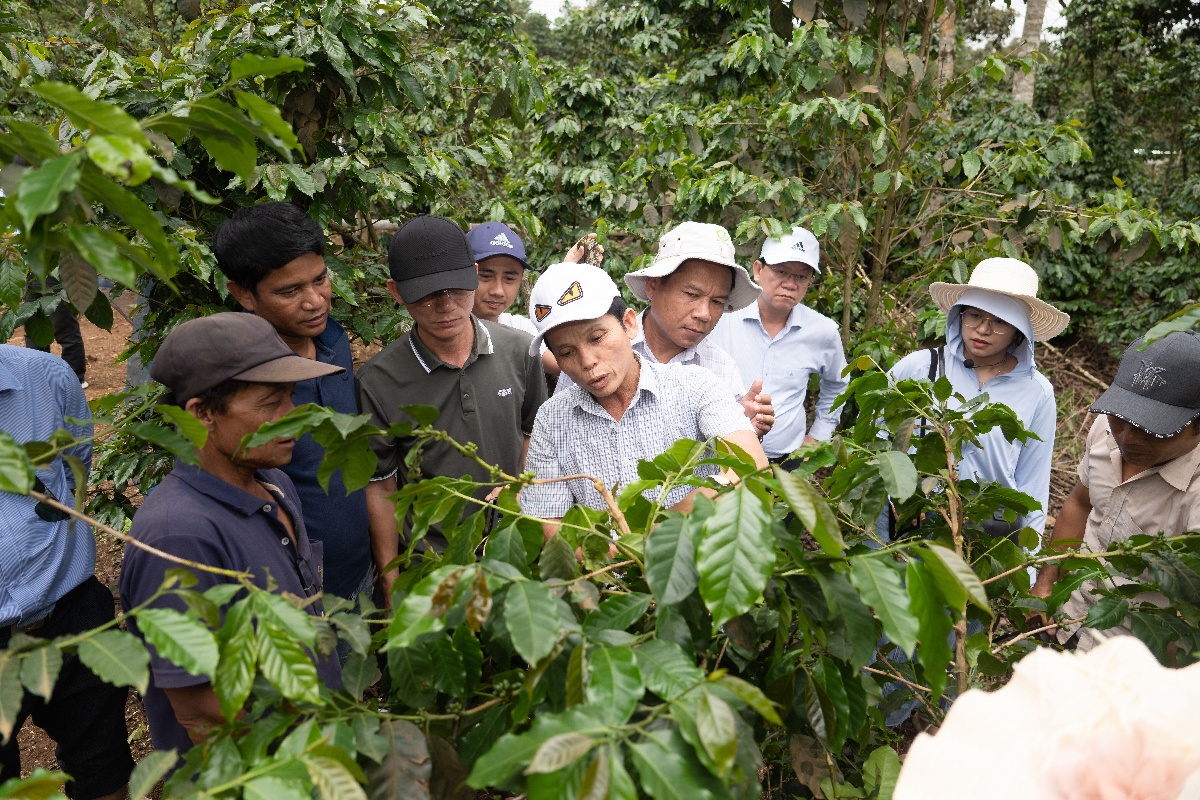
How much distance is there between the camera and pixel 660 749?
787mm

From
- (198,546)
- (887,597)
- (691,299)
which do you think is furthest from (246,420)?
(691,299)

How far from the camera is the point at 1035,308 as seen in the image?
2.91 metres

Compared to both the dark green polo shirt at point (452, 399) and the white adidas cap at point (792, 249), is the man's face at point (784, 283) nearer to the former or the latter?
the white adidas cap at point (792, 249)

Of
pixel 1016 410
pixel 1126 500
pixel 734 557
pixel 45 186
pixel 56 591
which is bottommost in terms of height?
pixel 56 591

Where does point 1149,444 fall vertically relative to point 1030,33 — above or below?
below

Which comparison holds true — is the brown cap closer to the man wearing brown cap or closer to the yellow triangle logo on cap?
the man wearing brown cap

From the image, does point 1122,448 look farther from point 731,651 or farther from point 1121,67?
point 1121,67

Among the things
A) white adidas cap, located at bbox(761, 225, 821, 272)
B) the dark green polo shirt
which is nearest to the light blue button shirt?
the dark green polo shirt

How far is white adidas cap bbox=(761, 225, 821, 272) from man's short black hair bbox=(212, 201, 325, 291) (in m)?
1.90

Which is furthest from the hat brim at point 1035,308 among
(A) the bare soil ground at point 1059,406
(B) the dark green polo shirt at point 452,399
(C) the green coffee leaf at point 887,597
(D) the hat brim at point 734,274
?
(A) the bare soil ground at point 1059,406

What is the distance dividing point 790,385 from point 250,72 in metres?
2.80

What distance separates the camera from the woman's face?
2.83 meters

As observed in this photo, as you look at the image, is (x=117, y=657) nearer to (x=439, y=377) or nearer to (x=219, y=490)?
(x=219, y=490)

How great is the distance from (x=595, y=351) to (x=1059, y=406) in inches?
235
